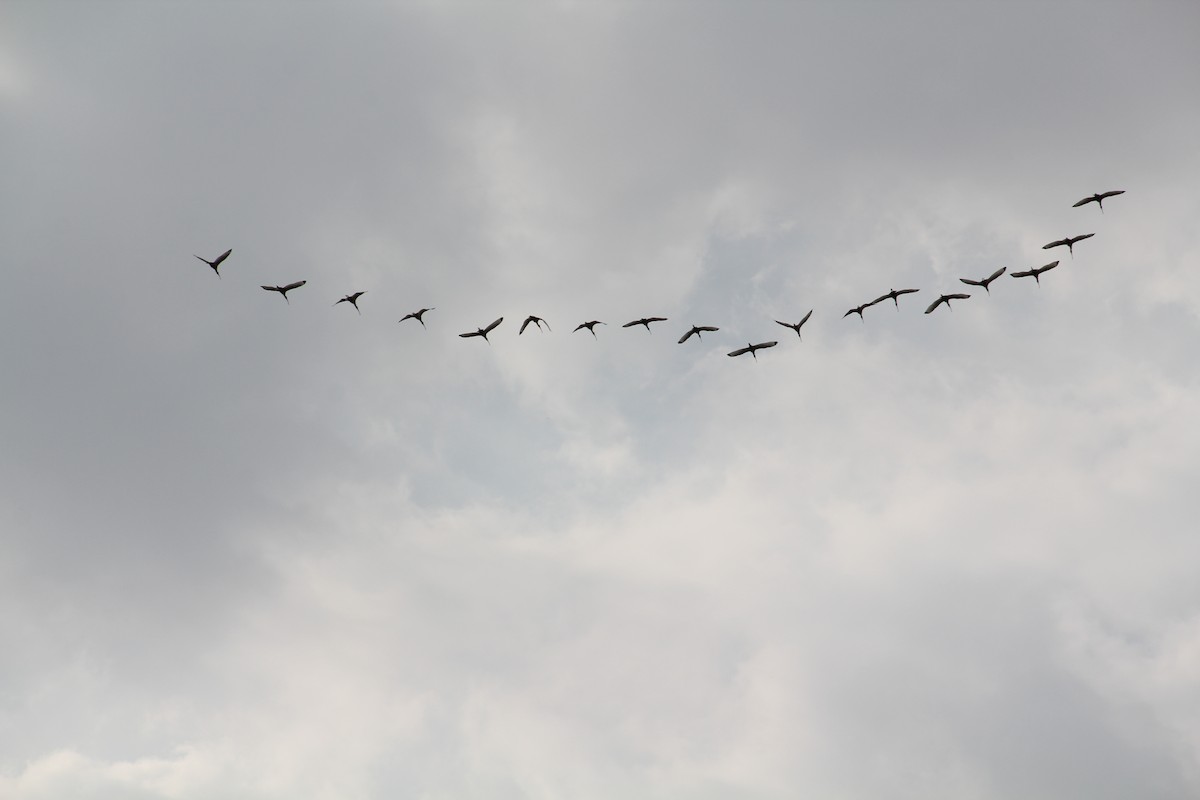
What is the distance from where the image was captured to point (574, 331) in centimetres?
17375

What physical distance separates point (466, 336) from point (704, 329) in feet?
144

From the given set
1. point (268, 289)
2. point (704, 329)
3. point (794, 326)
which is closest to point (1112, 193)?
point (794, 326)

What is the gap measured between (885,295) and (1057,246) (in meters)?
29.8

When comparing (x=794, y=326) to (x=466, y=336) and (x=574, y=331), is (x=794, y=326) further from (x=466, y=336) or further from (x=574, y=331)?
(x=466, y=336)

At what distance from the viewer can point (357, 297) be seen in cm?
17288

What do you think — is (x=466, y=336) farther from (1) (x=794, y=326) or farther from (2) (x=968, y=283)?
(2) (x=968, y=283)

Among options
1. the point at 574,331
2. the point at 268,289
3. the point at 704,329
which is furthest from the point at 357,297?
the point at 704,329

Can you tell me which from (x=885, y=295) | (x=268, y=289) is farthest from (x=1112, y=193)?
(x=268, y=289)

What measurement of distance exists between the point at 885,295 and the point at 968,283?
1435cm

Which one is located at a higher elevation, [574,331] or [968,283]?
[968,283]

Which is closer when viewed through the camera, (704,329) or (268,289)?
(268,289)

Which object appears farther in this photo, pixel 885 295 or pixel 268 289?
pixel 885 295

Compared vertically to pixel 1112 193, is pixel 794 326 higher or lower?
lower

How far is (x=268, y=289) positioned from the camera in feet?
542
